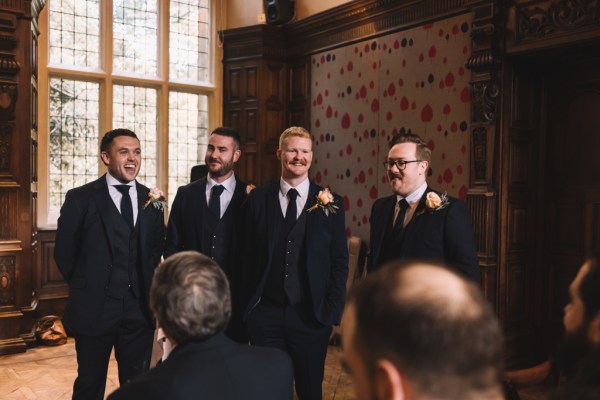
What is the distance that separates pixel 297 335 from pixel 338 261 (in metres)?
0.44

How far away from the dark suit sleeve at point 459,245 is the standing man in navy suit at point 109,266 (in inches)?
62.0

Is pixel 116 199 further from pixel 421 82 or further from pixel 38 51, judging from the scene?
pixel 38 51

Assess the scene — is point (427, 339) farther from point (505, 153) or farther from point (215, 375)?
point (505, 153)

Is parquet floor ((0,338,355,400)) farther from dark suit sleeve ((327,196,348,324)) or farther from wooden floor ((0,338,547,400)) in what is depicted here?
dark suit sleeve ((327,196,348,324))

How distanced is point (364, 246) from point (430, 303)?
5317 millimetres

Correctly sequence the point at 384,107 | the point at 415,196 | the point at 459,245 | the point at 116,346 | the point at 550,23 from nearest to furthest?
1. the point at 459,245
2. the point at 415,196
3. the point at 116,346
4. the point at 550,23
5. the point at 384,107

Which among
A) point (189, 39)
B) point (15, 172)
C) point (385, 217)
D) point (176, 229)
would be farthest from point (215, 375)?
point (189, 39)

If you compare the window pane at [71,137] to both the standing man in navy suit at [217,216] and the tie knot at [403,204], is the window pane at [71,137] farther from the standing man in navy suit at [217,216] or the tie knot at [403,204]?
the tie knot at [403,204]

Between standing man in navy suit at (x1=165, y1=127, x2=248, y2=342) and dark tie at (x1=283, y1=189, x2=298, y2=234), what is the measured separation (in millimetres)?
390

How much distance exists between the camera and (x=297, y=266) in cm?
314

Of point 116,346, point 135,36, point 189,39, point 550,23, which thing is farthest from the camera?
point 189,39

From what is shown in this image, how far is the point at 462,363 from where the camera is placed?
2.58ft

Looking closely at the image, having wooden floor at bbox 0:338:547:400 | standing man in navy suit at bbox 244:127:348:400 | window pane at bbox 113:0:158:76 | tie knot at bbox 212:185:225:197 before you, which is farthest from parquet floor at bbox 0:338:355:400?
window pane at bbox 113:0:158:76

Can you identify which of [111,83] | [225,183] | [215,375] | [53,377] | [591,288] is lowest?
[53,377]
